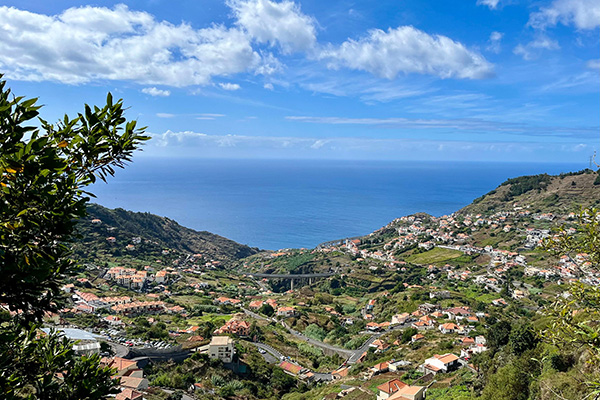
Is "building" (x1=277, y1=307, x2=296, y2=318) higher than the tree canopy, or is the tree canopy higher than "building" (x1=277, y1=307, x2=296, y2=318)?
the tree canopy

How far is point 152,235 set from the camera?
278ft

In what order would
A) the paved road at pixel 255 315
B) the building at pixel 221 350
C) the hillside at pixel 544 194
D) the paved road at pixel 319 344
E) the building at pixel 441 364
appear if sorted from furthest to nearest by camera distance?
the hillside at pixel 544 194 < the paved road at pixel 255 315 < the paved road at pixel 319 344 < the building at pixel 221 350 < the building at pixel 441 364

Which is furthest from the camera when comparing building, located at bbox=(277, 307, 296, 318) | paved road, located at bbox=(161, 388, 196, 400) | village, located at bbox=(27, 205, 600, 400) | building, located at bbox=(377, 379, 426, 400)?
building, located at bbox=(277, 307, 296, 318)

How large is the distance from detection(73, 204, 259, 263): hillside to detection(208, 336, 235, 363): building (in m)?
46.9

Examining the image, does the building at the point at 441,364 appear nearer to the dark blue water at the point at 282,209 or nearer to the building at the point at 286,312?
the building at the point at 286,312

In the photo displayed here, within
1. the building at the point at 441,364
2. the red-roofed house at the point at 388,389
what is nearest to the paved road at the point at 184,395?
the red-roofed house at the point at 388,389

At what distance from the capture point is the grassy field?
70.6 metres

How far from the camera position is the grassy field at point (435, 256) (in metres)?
70.6

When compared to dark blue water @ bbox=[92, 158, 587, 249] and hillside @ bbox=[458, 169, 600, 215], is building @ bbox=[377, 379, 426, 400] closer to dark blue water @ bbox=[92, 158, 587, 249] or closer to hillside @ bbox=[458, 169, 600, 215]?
hillside @ bbox=[458, 169, 600, 215]

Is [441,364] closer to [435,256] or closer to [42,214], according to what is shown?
[42,214]

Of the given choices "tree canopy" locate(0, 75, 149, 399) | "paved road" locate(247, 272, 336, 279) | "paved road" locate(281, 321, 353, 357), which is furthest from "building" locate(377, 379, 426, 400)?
"paved road" locate(247, 272, 336, 279)

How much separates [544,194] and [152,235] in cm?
10125

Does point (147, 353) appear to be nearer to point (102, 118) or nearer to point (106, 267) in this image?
point (102, 118)

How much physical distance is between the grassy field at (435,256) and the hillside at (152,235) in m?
41.9
